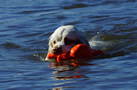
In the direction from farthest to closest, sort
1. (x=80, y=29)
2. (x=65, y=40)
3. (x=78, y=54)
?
1. (x=80, y=29)
2. (x=65, y=40)
3. (x=78, y=54)

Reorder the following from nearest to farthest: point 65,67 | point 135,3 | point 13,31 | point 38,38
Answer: point 65,67, point 38,38, point 13,31, point 135,3

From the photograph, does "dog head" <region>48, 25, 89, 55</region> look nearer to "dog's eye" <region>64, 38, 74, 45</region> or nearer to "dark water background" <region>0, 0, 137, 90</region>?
"dog's eye" <region>64, 38, 74, 45</region>

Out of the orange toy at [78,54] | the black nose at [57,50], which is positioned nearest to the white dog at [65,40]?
the black nose at [57,50]

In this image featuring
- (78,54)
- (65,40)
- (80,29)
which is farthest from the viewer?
(80,29)

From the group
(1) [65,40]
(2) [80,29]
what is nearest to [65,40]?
(1) [65,40]

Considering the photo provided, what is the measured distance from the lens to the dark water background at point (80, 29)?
18.1 ft

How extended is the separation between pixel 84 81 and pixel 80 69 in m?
0.98

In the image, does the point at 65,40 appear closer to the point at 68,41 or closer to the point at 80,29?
the point at 68,41

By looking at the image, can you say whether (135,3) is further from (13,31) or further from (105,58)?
(105,58)

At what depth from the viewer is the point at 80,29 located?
1080cm

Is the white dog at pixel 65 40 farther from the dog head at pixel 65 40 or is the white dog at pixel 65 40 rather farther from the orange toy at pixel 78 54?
the orange toy at pixel 78 54

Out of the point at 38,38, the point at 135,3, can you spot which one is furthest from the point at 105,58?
the point at 135,3

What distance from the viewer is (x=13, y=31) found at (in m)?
11.1

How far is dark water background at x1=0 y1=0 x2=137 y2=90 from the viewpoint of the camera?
18.1 ft
